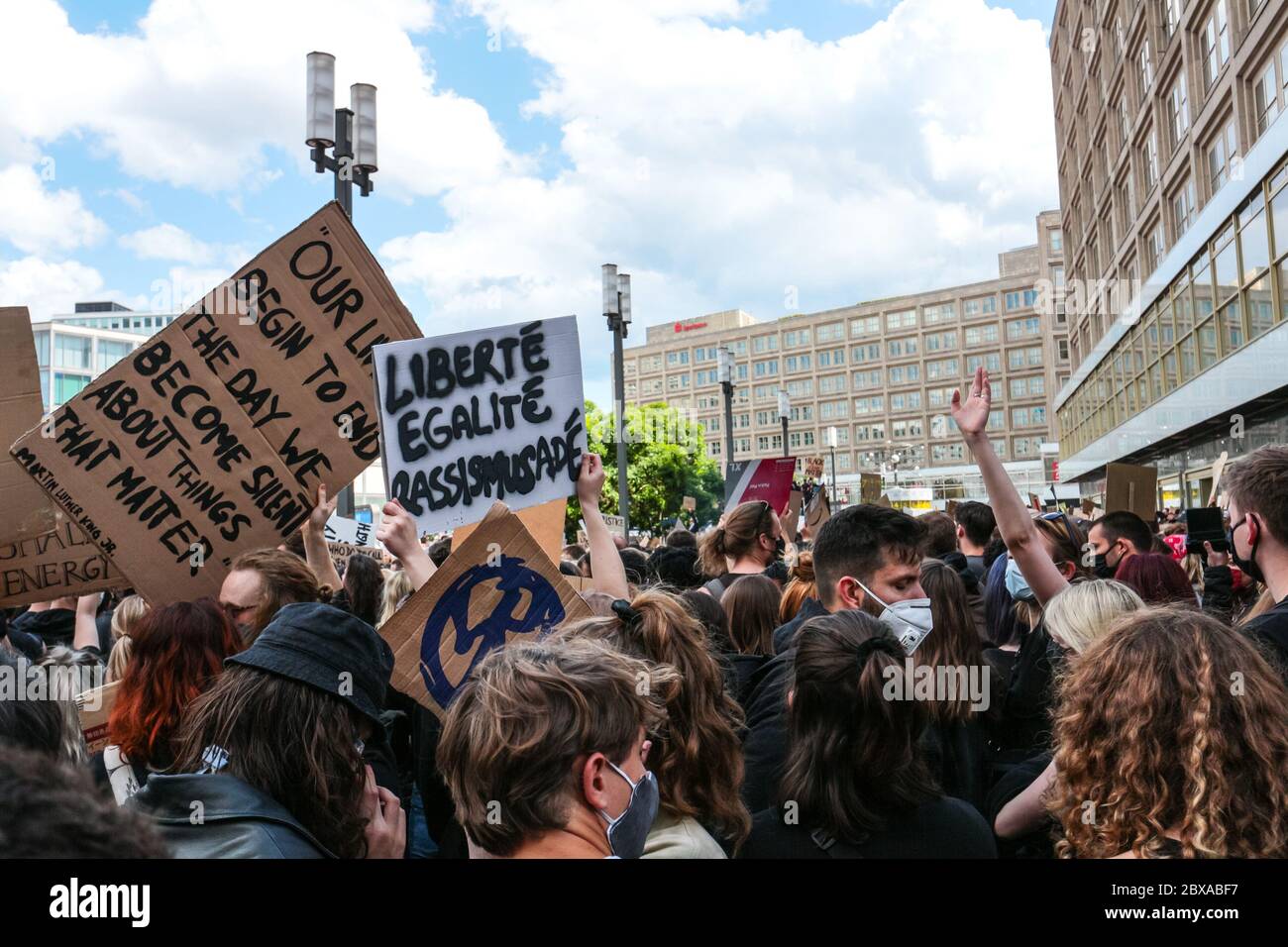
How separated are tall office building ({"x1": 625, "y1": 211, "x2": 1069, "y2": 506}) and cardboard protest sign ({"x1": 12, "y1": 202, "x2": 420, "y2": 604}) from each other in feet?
272

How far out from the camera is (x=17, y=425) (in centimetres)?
401

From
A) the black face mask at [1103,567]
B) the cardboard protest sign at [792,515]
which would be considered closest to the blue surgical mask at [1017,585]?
the black face mask at [1103,567]

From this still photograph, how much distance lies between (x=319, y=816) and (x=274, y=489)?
2181 mm

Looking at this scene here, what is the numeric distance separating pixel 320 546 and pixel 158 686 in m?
1.59

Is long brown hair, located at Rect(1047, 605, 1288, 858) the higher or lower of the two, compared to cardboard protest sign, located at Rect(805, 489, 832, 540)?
lower

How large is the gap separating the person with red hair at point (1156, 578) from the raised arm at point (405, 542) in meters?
2.82

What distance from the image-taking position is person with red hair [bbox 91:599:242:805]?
2525 millimetres

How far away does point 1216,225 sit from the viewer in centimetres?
1794

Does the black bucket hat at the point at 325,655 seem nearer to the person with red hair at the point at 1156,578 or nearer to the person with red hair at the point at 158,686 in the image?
the person with red hair at the point at 158,686

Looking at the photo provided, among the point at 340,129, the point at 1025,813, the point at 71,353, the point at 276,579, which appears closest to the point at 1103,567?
the point at 1025,813

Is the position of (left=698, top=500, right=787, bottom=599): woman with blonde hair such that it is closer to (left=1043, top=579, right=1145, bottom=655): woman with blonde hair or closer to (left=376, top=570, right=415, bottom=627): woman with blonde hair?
(left=376, top=570, right=415, bottom=627): woman with blonde hair

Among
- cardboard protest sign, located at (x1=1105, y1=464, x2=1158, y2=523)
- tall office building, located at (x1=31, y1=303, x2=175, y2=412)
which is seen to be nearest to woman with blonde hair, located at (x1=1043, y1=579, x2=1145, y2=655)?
cardboard protest sign, located at (x1=1105, y1=464, x2=1158, y2=523)

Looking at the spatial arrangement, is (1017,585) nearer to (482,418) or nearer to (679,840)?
(482,418)
